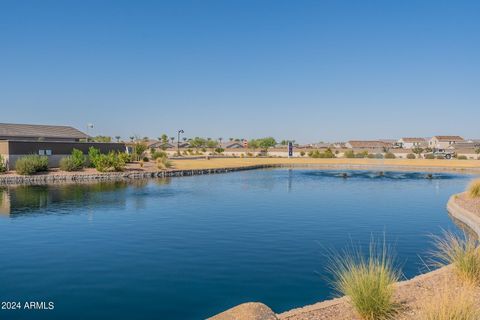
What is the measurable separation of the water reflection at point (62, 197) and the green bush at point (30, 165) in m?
5.68

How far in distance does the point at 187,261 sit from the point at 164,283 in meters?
2.23

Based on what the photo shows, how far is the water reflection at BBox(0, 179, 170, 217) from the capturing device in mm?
25109

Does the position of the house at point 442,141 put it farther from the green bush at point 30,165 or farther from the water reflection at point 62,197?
the green bush at point 30,165

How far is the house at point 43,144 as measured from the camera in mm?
44094

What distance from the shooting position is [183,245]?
15.8 meters

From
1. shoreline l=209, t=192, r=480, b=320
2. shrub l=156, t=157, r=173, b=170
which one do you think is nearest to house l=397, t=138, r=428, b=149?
shrub l=156, t=157, r=173, b=170

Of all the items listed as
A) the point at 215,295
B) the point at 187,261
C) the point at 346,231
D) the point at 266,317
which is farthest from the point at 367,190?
the point at 266,317

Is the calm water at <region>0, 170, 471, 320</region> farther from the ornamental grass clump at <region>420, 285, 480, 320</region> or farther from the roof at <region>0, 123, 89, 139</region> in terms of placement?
the roof at <region>0, 123, 89, 139</region>

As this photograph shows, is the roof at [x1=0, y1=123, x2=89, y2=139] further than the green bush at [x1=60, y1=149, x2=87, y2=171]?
Yes

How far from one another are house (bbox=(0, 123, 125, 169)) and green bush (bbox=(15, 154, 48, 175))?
5.06 feet

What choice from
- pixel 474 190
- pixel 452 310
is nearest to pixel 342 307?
pixel 452 310

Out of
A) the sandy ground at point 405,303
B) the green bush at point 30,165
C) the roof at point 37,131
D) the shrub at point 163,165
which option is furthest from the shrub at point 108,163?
the sandy ground at point 405,303

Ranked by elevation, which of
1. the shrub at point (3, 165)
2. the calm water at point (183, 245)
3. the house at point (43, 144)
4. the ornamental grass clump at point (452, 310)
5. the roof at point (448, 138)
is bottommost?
the calm water at point (183, 245)

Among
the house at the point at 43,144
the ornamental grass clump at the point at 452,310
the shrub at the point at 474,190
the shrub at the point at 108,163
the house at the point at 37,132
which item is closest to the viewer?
the ornamental grass clump at the point at 452,310
